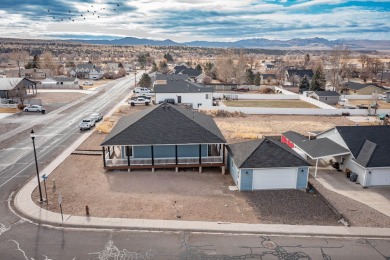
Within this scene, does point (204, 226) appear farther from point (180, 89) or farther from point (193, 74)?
point (193, 74)

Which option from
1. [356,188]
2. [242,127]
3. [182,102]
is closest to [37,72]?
[182,102]

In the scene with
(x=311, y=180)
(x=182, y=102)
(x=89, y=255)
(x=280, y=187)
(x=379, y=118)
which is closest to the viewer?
(x=89, y=255)

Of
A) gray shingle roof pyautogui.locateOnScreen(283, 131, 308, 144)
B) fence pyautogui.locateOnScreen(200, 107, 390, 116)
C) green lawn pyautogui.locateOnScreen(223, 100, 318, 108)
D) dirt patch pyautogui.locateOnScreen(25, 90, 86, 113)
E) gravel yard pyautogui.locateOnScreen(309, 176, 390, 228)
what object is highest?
gray shingle roof pyautogui.locateOnScreen(283, 131, 308, 144)

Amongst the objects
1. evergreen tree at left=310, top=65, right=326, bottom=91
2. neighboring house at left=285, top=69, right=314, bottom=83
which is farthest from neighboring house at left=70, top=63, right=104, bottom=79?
evergreen tree at left=310, top=65, right=326, bottom=91

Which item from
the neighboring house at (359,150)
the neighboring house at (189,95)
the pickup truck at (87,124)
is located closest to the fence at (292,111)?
the neighboring house at (189,95)

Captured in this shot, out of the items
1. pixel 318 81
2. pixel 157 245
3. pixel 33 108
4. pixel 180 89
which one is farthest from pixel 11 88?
pixel 318 81

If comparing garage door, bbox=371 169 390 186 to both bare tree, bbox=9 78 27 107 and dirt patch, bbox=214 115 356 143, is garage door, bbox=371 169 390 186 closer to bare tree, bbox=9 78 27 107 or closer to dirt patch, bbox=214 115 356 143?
dirt patch, bbox=214 115 356 143

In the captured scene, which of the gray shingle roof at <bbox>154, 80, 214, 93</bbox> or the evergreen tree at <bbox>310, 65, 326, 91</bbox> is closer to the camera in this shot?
the gray shingle roof at <bbox>154, 80, 214, 93</bbox>

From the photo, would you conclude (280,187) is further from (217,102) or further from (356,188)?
(217,102)
